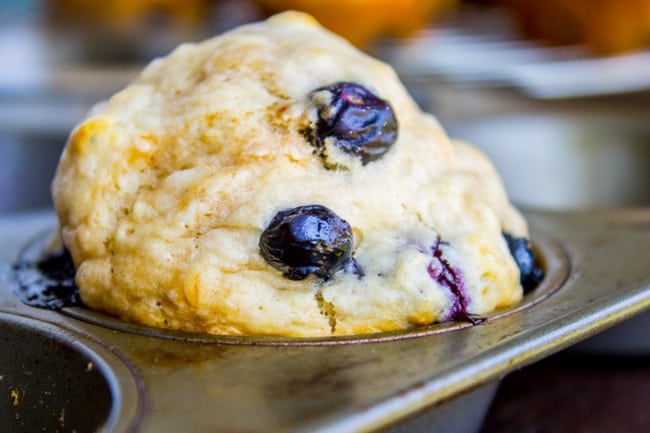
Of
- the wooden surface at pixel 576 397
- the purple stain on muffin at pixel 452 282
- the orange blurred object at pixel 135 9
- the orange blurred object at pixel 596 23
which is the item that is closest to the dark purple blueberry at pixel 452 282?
the purple stain on muffin at pixel 452 282

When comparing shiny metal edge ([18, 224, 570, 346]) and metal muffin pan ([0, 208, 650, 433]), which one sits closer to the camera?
metal muffin pan ([0, 208, 650, 433])

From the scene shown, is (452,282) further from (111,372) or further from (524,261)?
(111,372)

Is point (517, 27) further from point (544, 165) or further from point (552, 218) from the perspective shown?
point (552, 218)

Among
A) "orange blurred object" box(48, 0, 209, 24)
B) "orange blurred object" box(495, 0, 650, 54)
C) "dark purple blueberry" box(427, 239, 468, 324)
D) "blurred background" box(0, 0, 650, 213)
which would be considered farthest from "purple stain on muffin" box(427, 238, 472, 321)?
"orange blurred object" box(48, 0, 209, 24)

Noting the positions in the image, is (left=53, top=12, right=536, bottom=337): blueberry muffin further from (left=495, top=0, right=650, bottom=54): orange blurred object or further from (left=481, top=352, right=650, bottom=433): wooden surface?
(left=495, top=0, right=650, bottom=54): orange blurred object

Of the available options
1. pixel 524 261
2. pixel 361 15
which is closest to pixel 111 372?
pixel 524 261

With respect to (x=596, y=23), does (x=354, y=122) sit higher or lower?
higher

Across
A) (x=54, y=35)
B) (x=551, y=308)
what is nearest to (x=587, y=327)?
(x=551, y=308)
